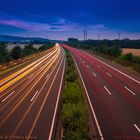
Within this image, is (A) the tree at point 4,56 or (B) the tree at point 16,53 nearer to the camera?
(A) the tree at point 4,56

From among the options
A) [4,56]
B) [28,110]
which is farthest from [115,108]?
[4,56]

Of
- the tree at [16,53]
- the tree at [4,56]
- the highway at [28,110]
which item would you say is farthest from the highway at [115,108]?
the tree at [16,53]

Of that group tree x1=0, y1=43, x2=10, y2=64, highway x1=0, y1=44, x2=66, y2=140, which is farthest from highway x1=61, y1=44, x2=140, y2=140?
tree x1=0, y1=43, x2=10, y2=64

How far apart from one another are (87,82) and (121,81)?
4.90 metres

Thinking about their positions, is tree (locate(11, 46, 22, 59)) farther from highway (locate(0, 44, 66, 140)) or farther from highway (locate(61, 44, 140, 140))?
highway (locate(61, 44, 140, 140))

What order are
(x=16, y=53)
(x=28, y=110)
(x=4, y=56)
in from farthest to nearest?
(x=16, y=53) → (x=4, y=56) → (x=28, y=110)

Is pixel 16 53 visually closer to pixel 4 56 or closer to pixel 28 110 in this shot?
pixel 4 56

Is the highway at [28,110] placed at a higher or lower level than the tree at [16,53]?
higher

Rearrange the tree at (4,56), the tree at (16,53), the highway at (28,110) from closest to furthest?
the highway at (28,110), the tree at (4,56), the tree at (16,53)

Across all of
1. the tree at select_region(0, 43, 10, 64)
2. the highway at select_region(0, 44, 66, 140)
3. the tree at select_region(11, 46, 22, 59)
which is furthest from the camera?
the tree at select_region(11, 46, 22, 59)

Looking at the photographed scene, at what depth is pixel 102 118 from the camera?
15.6 metres

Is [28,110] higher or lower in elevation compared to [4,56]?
higher

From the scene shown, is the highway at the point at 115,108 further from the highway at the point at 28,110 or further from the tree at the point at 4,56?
the tree at the point at 4,56

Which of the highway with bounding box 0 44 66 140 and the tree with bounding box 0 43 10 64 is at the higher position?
the highway with bounding box 0 44 66 140
